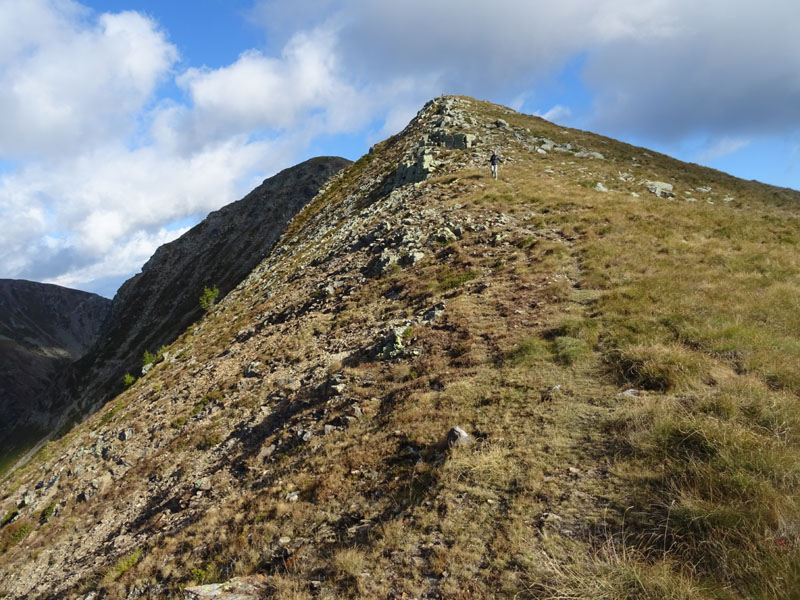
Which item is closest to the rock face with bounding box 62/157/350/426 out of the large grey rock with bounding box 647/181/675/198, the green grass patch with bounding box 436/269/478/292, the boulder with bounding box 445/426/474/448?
the green grass patch with bounding box 436/269/478/292

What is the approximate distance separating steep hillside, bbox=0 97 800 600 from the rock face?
57.4 metres

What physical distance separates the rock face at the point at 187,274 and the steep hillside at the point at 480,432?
5742 cm

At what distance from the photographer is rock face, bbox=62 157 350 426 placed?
82.5m

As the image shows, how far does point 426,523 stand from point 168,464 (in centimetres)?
1559

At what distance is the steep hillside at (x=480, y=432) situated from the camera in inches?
251

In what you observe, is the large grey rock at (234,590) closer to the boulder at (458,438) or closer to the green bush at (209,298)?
the boulder at (458,438)

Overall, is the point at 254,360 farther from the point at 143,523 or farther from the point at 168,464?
the point at 143,523

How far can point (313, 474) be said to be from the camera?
11.2 m

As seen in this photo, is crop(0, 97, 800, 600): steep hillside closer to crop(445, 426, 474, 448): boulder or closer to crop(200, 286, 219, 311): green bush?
crop(445, 426, 474, 448): boulder

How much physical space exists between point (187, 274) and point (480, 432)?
101830mm

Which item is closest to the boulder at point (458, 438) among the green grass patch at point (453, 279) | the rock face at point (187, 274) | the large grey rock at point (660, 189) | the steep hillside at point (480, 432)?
the steep hillside at point (480, 432)

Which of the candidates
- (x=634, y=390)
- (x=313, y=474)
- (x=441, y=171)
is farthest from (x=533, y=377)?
(x=441, y=171)

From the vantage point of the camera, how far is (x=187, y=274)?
95500 millimetres

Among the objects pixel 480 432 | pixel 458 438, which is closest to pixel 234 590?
pixel 458 438
